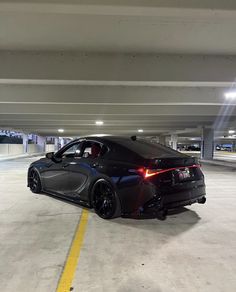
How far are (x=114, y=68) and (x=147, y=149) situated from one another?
2625 millimetres

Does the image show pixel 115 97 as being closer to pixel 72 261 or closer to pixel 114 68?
pixel 114 68

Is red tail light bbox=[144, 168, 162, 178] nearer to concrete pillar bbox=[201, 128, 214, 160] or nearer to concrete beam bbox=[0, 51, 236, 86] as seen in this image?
concrete beam bbox=[0, 51, 236, 86]

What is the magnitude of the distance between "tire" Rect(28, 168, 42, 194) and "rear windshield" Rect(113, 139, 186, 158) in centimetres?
281

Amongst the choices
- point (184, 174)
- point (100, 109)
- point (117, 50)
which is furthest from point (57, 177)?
point (100, 109)

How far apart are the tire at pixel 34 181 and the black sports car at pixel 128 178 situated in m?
1.04

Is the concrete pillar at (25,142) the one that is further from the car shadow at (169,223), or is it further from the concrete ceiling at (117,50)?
the car shadow at (169,223)

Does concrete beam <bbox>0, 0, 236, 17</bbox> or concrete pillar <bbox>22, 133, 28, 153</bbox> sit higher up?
concrete beam <bbox>0, 0, 236, 17</bbox>

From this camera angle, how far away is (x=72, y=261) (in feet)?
10.5

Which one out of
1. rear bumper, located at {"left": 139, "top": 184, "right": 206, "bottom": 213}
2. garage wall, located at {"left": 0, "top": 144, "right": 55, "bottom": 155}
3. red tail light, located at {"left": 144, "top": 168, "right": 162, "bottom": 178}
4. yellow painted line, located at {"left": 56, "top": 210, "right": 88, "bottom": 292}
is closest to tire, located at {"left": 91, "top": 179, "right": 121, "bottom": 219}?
yellow painted line, located at {"left": 56, "top": 210, "right": 88, "bottom": 292}

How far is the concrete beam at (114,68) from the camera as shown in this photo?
6535 mm

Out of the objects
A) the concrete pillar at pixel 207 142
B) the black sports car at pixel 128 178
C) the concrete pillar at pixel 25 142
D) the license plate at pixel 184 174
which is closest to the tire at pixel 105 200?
the black sports car at pixel 128 178

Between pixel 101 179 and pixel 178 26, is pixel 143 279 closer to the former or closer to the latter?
pixel 101 179

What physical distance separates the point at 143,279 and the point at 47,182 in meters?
4.28

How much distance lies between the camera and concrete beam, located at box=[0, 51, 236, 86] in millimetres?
6535
